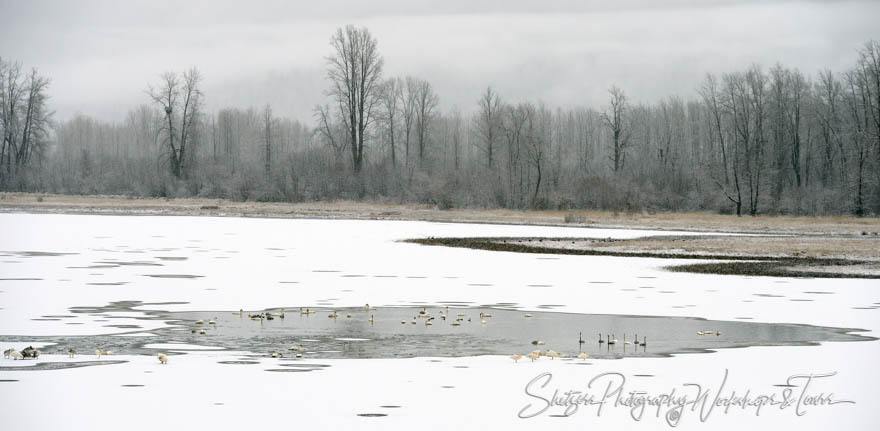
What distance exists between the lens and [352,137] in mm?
80438

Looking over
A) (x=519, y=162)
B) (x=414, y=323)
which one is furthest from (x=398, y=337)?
(x=519, y=162)

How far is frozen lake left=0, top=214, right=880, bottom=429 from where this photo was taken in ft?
28.7

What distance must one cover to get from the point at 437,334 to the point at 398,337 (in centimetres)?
64

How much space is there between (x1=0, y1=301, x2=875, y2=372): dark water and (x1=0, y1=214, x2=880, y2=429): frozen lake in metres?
0.05

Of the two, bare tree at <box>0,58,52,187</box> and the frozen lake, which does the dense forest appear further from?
the frozen lake

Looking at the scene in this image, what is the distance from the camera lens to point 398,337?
13.0 m

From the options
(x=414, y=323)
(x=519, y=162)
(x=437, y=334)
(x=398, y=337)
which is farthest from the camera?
(x=519, y=162)

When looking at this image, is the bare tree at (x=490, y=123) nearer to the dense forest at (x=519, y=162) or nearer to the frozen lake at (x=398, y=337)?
the dense forest at (x=519, y=162)

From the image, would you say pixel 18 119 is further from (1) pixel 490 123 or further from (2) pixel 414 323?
(2) pixel 414 323

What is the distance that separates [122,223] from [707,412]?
137 ft

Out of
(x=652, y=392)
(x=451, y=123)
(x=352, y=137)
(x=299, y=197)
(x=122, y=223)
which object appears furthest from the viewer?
(x=451, y=123)

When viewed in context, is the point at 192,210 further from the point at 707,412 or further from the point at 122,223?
the point at 707,412

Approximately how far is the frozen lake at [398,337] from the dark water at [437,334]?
5 centimetres

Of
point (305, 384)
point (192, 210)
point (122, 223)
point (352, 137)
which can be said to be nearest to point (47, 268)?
point (305, 384)
